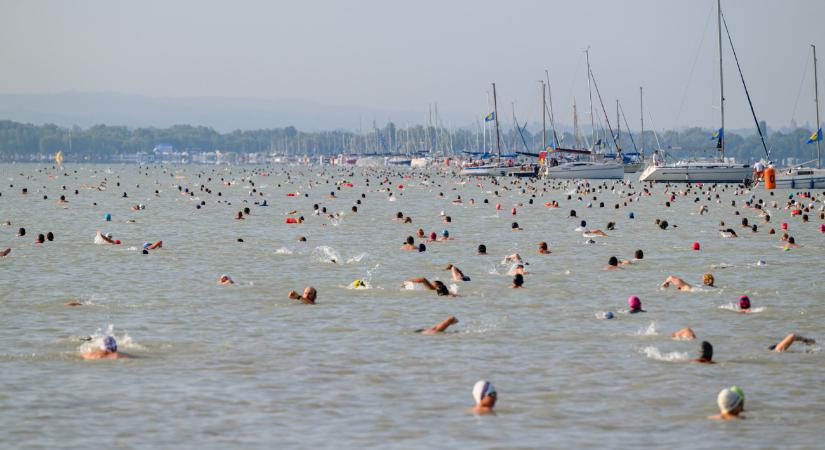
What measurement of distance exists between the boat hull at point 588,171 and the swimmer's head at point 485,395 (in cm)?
12527

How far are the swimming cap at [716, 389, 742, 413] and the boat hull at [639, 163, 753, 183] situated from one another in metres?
101

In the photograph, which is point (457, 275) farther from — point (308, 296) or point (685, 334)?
point (685, 334)

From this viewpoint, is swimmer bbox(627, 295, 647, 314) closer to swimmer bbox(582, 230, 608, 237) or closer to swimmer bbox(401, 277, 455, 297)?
swimmer bbox(401, 277, 455, 297)

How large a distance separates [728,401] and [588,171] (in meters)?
126

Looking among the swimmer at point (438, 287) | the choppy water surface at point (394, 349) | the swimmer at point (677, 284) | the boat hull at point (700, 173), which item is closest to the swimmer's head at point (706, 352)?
the choppy water surface at point (394, 349)

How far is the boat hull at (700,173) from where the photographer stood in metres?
115

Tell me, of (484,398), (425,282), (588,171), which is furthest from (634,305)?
(588,171)

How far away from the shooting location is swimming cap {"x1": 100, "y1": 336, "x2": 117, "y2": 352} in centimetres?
2105

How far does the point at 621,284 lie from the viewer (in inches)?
1305

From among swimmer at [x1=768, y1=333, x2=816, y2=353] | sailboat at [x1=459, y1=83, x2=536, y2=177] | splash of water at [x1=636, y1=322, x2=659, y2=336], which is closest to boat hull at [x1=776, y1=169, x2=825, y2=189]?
sailboat at [x1=459, y1=83, x2=536, y2=177]

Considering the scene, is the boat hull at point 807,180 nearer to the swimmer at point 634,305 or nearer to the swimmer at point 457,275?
the swimmer at point 457,275

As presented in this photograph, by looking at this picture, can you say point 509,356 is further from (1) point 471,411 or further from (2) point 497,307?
(2) point 497,307

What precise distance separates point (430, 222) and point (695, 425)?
48995mm

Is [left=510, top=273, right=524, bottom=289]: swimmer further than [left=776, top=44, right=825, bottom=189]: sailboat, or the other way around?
[left=776, top=44, right=825, bottom=189]: sailboat
